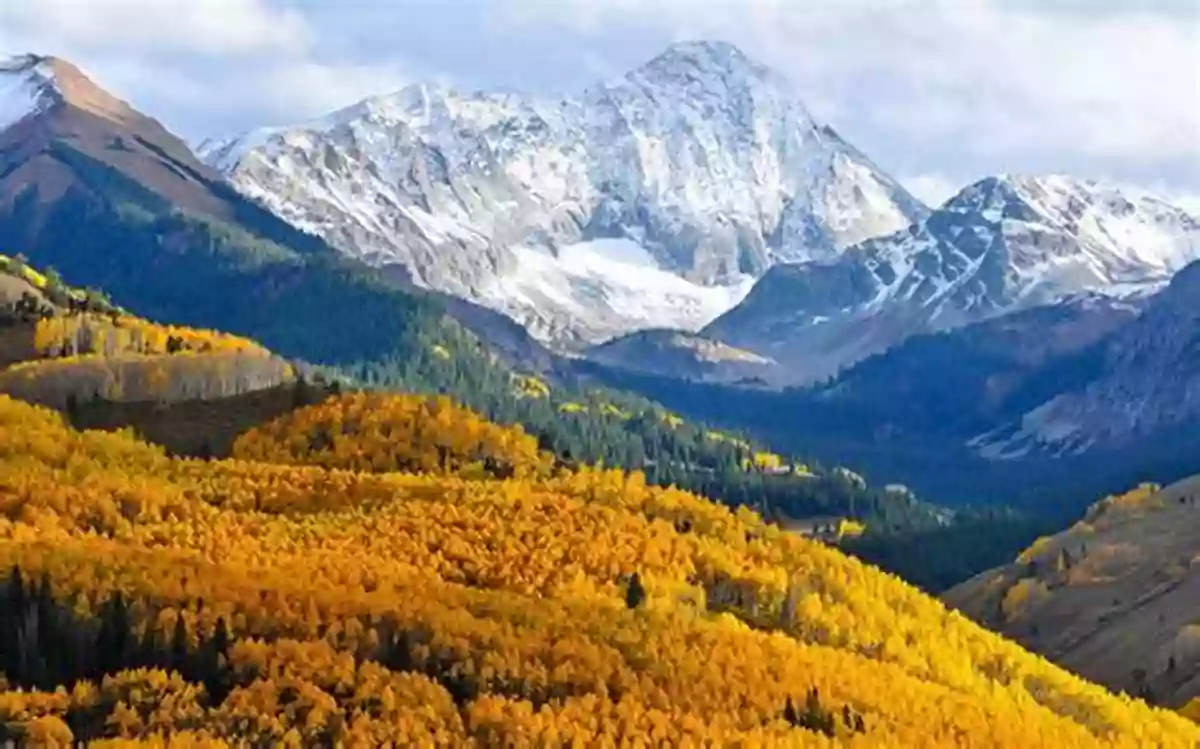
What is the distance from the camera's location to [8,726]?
143 meters

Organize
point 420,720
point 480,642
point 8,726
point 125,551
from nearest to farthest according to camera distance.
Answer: point 8,726
point 420,720
point 480,642
point 125,551

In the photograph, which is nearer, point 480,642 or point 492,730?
point 492,730

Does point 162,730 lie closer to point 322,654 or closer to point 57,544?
point 322,654

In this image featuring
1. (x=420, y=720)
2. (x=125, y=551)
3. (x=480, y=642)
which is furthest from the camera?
(x=125, y=551)

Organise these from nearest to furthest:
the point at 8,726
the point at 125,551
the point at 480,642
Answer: the point at 8,726
the point at 480,642
the point at 125,551

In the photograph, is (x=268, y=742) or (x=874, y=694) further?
(x=874, y=694)

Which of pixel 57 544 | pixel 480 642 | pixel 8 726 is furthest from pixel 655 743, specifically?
Answer: pixel 57 544

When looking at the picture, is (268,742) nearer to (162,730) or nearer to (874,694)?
(162,730)

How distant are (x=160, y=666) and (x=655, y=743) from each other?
127 feet

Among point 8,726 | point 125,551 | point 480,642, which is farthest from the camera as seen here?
point 125,551

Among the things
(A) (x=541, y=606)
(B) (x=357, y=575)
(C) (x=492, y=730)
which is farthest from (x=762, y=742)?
(B) (x=357, y=575)

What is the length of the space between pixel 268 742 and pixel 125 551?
47341 millimetres

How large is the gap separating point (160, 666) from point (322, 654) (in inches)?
500

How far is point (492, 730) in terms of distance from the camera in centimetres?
15525
